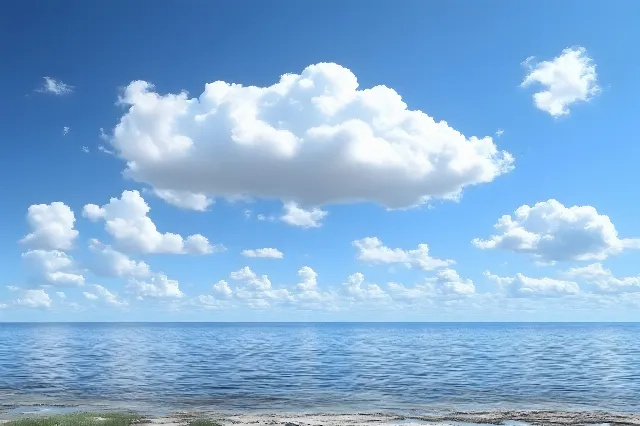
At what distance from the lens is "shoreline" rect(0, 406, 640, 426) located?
36281mm

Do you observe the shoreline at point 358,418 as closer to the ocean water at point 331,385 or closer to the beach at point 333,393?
the beach at point 333,393

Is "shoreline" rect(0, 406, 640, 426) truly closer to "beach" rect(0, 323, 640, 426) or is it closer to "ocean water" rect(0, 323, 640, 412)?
"beach" rect(0, 323, 640, 426)

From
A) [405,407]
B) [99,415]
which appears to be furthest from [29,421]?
[405,407]

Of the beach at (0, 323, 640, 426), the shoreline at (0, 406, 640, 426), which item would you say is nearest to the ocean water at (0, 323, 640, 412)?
the beach at (0, 323, 640, 426)

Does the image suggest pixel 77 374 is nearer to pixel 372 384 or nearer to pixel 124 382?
pixel 124 382

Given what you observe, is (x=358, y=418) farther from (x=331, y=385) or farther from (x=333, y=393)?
(x=331, y=385)

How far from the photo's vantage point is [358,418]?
38969 millimetres

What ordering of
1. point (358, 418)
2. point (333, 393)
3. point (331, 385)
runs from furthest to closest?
point (331, 385), point (333, 393), point (358, 418)

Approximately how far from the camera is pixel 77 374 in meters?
73.6

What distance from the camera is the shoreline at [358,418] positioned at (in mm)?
36281

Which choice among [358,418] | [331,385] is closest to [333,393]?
[331,385]

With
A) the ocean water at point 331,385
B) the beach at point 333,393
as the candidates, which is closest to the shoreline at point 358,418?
the beach at point 333,393

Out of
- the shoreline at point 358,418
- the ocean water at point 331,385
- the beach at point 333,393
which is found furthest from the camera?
the ocean water at point 331,385

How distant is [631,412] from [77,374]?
6492 centimetres
